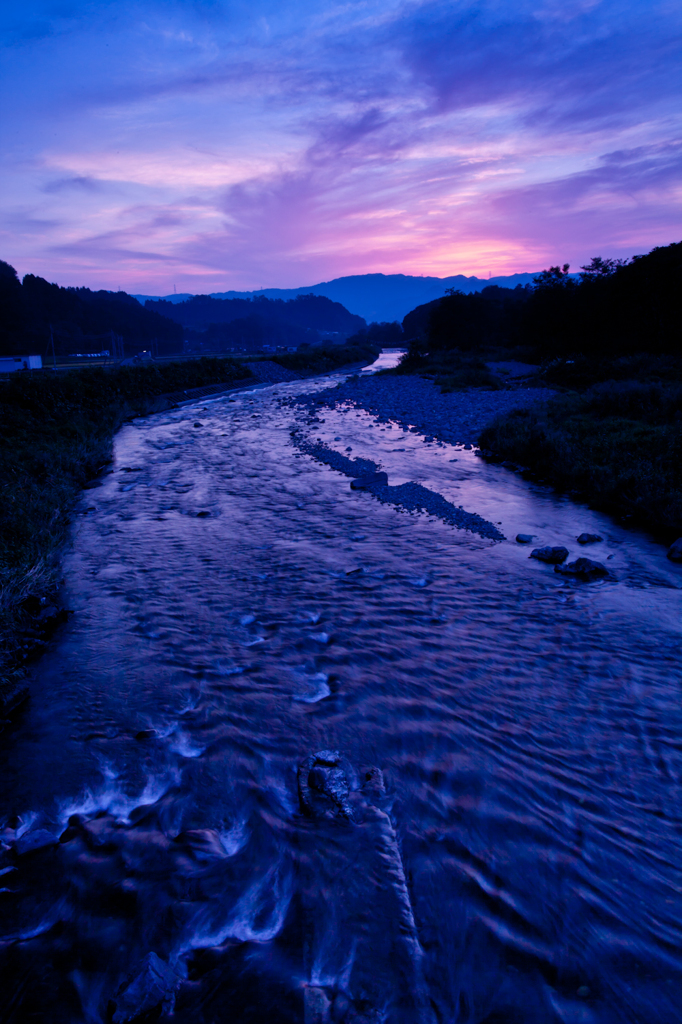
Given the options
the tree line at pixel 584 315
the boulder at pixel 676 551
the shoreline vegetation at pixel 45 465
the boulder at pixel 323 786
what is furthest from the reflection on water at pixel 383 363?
the boulder at pixel 323 786

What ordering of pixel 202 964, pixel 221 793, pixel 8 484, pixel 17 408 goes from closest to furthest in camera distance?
pixel 202 964 → pixel 221 793 → pixel 8 484 → pixel 17 408

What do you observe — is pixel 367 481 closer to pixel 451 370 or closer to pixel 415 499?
pixel 415 499

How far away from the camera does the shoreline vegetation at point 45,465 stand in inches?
276

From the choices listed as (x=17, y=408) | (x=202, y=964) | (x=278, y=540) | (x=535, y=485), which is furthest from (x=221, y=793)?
(x=17, y=408)

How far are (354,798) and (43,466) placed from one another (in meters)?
13.9

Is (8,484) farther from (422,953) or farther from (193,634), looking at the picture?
(422,953)

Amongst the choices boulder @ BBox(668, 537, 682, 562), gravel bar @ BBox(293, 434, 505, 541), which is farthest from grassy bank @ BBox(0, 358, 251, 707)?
boulder @ BBox(668, 537, 682, 562)

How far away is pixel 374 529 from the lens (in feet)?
36.7

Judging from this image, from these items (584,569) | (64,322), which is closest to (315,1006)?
(584,569)

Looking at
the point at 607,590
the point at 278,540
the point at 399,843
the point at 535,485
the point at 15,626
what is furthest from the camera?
the point at 535,485

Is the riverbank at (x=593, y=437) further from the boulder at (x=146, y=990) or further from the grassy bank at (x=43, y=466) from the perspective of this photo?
the grassy bank at (x=43, y=466)

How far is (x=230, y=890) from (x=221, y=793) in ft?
3.04

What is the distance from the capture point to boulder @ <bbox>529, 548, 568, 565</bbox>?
30.3ft

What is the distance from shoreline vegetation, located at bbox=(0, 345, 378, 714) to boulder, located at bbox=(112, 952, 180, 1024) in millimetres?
3468
